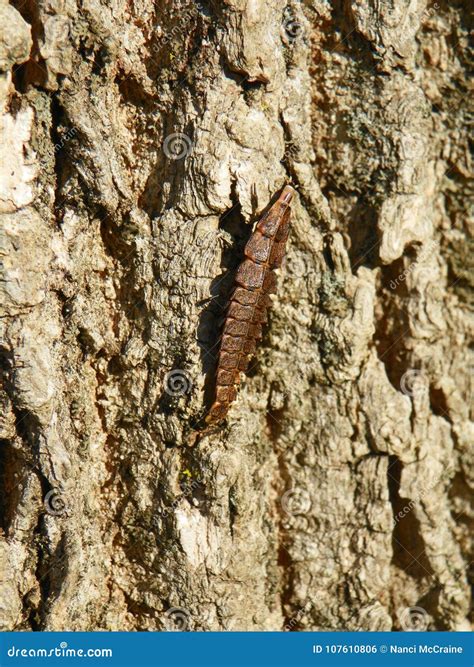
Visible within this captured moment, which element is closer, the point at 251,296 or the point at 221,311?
the point at 251,296

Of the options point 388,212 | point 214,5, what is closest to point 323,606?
point 388,212

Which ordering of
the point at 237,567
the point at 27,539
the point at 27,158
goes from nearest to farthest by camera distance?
1. the point at 27,158
2. the point at 27,539
3. the point at 237,567

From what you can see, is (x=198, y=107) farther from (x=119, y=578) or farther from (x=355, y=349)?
(x=119, y=578)
